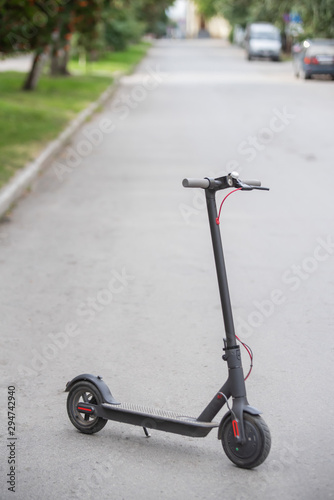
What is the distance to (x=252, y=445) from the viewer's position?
3691 millimetres

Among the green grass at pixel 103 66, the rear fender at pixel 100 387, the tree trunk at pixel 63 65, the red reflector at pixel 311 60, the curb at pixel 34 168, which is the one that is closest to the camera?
the rear fender at pixel 100 387

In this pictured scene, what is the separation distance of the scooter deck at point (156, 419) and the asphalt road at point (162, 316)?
0.38 ft

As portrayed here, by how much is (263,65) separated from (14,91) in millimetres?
24022

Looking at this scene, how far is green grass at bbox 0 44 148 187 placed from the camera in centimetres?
1347

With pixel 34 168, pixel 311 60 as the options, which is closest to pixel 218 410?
pixel 34 168

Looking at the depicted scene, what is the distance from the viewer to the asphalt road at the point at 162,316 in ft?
12.4

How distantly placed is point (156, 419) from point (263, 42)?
1886 inches

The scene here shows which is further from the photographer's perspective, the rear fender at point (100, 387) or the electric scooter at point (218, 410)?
the rear fender at point (100, 387)

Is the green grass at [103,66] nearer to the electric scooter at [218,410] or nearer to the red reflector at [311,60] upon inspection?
the red reflector at [311,60]

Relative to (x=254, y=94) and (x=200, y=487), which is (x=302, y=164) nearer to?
(x=200, y=487)

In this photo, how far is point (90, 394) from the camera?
4.20m

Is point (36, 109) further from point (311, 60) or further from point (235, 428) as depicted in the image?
point (235, 428)

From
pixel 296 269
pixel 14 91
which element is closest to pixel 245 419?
pixel 296 269

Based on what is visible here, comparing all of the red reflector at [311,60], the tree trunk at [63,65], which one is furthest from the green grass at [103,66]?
the red reflector at [311,60]
